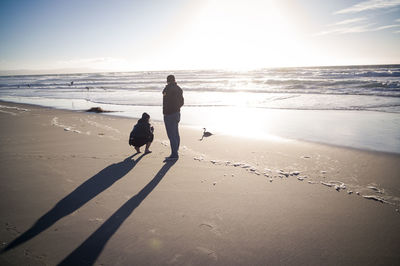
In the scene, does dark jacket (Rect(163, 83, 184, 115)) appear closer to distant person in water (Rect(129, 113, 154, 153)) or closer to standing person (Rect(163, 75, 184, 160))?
standing person (Rect(163, 75, 184, 160))

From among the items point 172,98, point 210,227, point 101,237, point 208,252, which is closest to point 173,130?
point 172,98

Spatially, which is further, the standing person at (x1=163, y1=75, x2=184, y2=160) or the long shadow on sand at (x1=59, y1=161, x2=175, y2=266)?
the standing person at (x1=163, y1=75, x2=184, y2=160)

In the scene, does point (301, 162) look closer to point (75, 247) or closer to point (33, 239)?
point (75, 247)

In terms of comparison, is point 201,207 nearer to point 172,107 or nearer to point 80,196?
point 80,196

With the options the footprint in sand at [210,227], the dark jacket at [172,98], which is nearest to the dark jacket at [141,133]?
the dark jacket at [172,98]

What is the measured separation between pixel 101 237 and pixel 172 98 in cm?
357

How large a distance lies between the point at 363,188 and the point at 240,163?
231 cm

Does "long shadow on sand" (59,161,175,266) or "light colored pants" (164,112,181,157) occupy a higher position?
"light colored pants" (164,112,181,157)

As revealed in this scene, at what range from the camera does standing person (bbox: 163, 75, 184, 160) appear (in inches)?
219

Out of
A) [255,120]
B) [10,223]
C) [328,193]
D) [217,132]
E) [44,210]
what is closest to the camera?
[10,223]

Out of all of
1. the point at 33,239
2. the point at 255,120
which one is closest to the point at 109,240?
the point at 33,239

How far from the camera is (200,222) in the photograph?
10.2ft

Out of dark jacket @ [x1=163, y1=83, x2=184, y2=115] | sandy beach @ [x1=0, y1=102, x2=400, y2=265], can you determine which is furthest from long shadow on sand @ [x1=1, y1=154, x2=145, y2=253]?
dark jacket @ [x1=163, y1=83, x2=184, y2=115]

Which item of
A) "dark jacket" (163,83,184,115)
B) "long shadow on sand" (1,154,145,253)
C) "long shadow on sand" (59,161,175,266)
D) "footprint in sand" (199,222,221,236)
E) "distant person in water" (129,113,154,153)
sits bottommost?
"footprint in sand" (199,222,221,236)
